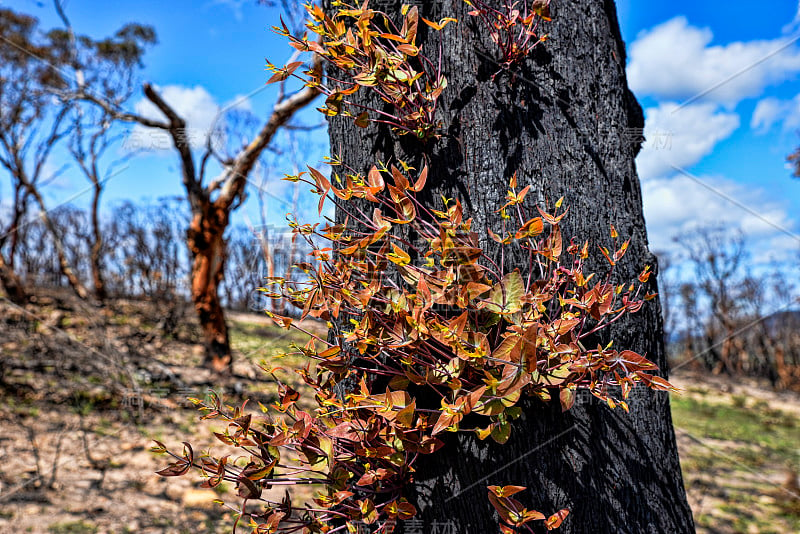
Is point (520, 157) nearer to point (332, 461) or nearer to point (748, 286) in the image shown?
point (332, 461)

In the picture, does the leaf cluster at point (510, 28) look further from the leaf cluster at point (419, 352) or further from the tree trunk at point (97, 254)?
the tree trunk at point (97, 254)

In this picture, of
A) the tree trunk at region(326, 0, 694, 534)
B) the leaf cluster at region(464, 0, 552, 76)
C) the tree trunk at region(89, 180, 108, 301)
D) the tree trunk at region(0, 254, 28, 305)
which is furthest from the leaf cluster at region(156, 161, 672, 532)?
the tree trunk at region(89, 180, 108, 301)

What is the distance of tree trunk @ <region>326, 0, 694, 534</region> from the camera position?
3.29ft

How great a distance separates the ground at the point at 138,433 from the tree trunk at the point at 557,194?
33.5 inches

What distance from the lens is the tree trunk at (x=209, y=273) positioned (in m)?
6.09

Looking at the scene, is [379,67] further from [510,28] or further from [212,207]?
[212,207]

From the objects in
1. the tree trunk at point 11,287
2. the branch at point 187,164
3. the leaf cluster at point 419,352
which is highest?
the branch at point 187,164

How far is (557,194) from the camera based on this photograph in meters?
1.08

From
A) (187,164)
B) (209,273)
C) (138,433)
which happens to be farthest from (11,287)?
(138,433)

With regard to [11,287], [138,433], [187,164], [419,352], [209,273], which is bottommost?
[138,433]

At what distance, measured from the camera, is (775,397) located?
10070 millimetres

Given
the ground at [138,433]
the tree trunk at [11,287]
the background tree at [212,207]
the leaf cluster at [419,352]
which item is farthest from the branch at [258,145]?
the leaf cluster at [419,352]

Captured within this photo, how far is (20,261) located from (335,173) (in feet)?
40.4

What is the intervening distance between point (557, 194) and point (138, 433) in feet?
15.2
